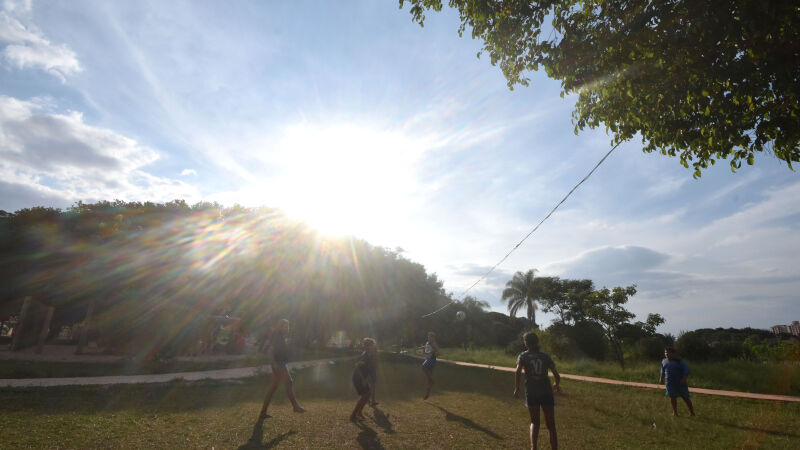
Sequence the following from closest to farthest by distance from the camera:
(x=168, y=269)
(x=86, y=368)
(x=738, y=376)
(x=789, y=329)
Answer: (x=86, y=368) < (x=738, y=376) < (x=168, y=269) < (x=789, y=329)

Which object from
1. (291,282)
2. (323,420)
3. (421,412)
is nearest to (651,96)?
(421,412)

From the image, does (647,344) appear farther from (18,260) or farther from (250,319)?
(18,260)

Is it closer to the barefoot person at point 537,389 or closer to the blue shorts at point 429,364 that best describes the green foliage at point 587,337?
the blue shorts at point 429,364

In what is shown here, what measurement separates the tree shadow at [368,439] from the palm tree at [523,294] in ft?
181

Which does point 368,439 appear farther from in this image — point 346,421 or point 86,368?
point 86,368

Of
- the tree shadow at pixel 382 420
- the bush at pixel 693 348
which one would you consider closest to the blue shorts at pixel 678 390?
the tree shadow at pixel 382 420

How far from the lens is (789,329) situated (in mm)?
37125

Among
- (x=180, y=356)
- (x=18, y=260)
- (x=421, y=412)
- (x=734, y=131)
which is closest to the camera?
(x=734, y=131)

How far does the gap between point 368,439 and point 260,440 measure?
73.9 inches

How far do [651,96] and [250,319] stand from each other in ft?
85.0

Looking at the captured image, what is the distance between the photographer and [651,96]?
7211mm

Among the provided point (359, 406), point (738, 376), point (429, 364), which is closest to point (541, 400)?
point (359, 406)

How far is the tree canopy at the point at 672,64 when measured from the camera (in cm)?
563

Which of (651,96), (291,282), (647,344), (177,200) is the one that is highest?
(177,200)
